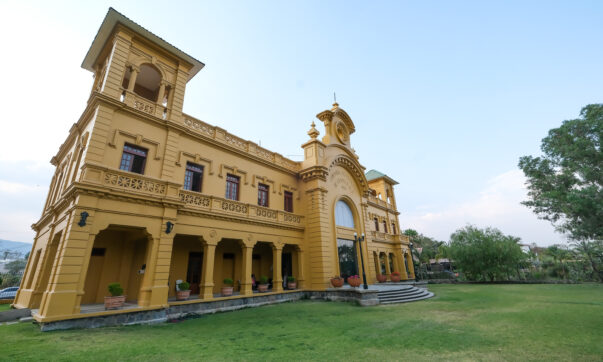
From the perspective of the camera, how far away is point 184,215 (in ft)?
40.0

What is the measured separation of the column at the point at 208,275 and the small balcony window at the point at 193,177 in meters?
3.18

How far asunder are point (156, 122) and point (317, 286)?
13.3 metres

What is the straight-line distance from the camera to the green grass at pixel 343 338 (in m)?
5.53

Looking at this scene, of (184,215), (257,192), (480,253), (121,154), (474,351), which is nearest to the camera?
(474,351)

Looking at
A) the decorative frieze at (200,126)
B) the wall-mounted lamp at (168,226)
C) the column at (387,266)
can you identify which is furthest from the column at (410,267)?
the wall-mounted lamp at (168,226)

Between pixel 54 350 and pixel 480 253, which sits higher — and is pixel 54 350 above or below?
below

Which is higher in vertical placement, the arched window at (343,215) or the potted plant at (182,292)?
the arched window at (343,215)

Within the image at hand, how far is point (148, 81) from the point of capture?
15.1 metres

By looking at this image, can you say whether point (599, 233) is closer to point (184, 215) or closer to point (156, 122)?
point (184, 215)

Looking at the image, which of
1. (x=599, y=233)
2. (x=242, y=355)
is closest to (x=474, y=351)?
(x=242, y=355)

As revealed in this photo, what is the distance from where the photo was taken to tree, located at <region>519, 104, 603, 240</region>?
18891 millimetres

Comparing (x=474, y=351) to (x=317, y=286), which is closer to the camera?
(x=474, y=351)

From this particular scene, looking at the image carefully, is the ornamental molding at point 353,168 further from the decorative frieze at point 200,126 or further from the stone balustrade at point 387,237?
the decorative frieze at point 200,126

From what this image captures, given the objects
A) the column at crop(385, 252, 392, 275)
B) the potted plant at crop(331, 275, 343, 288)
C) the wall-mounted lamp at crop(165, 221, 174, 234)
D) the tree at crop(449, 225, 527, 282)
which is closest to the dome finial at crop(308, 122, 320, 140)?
the potted plant at crop(331, 275, 343, 288)
